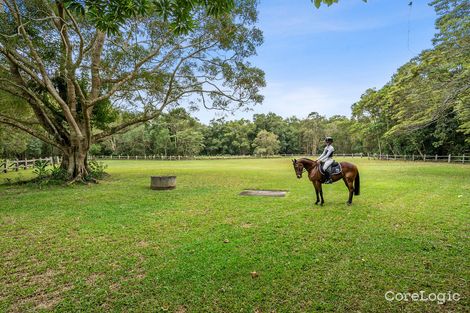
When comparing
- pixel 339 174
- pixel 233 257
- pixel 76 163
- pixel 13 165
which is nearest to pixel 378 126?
pixel 339 174

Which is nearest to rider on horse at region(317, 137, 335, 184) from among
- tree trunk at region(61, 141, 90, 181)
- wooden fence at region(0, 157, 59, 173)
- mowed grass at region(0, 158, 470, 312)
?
A: mowed grass at region(0, 158, 470, 312)

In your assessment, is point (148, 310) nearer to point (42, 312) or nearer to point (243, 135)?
point (42, 312)

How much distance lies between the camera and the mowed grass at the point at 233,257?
2887 millimetres

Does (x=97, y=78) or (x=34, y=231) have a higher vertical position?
(x=97, y=78)

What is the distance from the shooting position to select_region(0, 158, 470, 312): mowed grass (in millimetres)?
2887

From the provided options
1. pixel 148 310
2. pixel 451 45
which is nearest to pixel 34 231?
pixel 148 310

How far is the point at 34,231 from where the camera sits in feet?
17.7

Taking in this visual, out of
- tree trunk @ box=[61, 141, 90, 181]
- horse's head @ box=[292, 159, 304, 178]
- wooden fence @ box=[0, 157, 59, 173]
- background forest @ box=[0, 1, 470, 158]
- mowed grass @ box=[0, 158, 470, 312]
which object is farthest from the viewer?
wooden fence @ box=[0, 157, 59, 173]

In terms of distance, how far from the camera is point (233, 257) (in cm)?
397

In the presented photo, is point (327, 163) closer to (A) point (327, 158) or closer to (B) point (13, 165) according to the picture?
(A) point (327, 158)

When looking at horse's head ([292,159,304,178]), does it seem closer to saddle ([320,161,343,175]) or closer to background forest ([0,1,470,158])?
saddle ([320,161,343,175])

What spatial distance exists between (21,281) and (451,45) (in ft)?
51.9

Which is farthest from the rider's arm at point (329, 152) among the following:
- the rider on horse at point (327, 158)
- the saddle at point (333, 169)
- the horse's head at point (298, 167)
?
the horse's head at point (298, 167)

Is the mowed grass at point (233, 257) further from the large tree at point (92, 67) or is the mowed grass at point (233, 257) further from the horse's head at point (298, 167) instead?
the large tree at point (92, 67)
